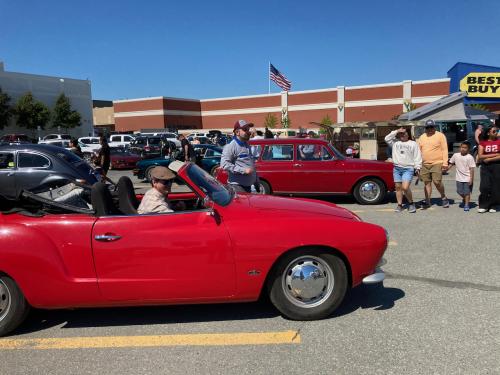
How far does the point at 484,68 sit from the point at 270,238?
27.0 m

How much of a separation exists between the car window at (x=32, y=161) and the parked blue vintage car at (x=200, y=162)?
18.0 feet

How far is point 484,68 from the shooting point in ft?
81.8

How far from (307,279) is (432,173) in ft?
19.2

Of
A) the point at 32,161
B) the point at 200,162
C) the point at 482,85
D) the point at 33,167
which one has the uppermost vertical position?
the point at 482,85

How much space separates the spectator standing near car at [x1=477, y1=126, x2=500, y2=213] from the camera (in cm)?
767

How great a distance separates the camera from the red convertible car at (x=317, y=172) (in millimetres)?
9273

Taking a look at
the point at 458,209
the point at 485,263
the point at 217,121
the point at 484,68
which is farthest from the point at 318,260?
the point at 217,121

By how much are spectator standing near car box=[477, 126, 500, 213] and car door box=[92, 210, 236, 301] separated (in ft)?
21.1

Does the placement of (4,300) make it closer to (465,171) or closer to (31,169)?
(31,169)

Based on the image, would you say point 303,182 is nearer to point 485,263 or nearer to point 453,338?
point 485,263

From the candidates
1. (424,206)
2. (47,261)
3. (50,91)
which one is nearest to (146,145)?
(424,206)

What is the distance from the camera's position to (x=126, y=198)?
3.70 meters

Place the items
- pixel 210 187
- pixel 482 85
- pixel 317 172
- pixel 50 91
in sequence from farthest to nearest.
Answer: pixel 50 91 < pixel 482 85 < pixel 317 172 < pixel 210 187

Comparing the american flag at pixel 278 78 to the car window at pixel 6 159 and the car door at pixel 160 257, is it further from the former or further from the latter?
the car door at pixel 160 257
